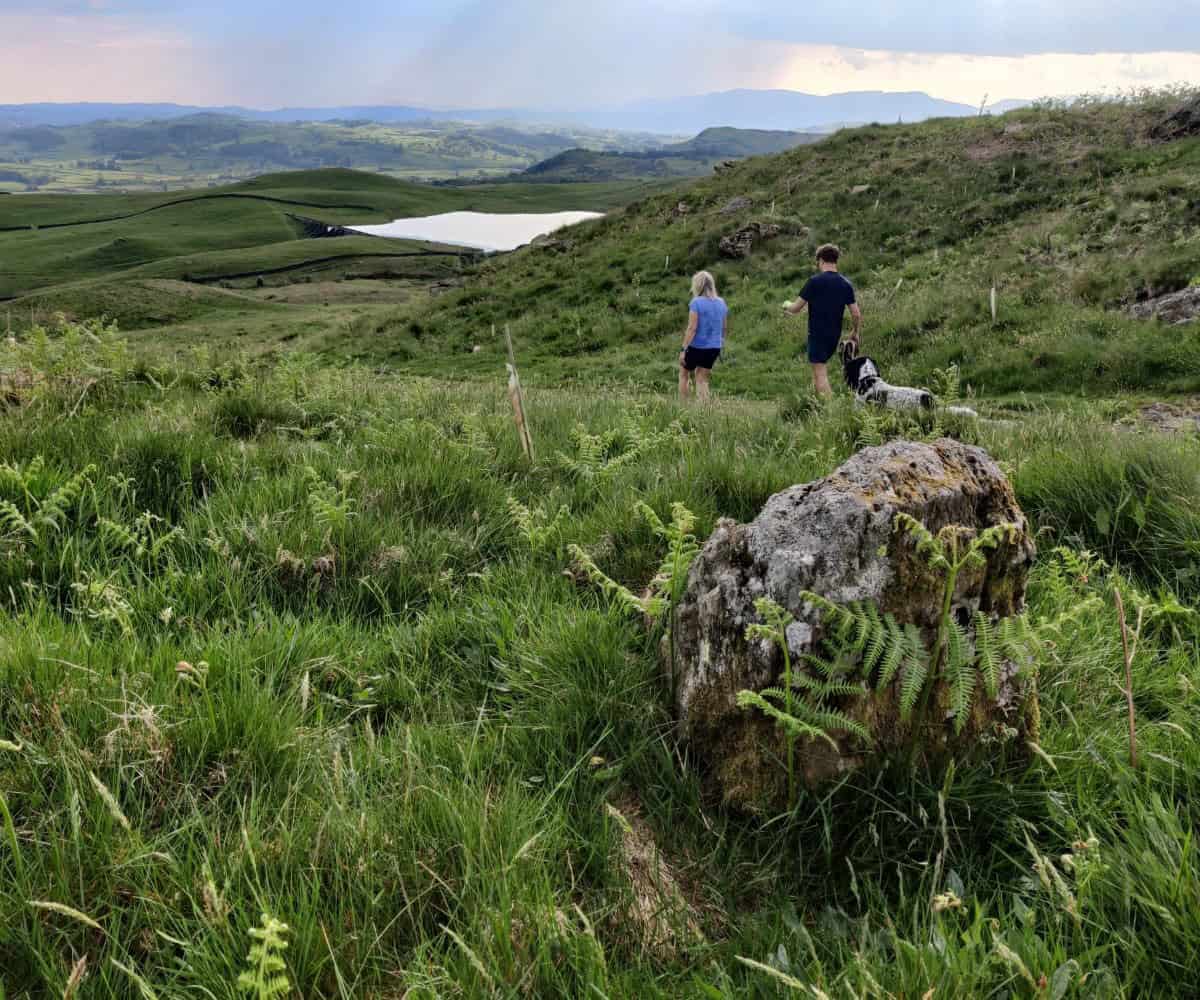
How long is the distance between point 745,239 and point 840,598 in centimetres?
3257

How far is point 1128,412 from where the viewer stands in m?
12.8

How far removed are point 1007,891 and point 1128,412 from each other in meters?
13.3

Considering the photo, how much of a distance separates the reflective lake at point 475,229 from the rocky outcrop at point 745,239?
3083 inches

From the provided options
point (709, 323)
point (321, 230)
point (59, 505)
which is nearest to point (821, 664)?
point (59, 505)

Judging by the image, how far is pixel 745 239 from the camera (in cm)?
3262

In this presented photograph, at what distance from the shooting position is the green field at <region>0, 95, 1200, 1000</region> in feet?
6.28

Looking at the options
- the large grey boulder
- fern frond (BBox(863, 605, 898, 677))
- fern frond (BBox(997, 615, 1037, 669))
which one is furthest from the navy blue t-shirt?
fern frond (BBox(863, 605, 898, 677))

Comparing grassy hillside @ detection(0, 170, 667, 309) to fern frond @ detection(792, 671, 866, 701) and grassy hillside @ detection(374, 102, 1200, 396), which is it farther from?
fern frond @ detection(792, 671, 866, 701)

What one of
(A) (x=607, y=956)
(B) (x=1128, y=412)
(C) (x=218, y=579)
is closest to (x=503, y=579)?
(C) (x=218, y=579)

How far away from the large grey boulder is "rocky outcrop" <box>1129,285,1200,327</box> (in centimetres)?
1639

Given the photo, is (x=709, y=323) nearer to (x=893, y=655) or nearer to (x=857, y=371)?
(x=857, y=371)

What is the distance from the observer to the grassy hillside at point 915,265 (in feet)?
57.0

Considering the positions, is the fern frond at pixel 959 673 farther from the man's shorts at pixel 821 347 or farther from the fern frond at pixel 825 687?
the man's shorts at pixel 821 347

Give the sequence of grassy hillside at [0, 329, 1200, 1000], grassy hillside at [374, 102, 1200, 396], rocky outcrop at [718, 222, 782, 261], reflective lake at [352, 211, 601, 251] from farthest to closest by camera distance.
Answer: reflective lake at [352, 211, 601, 251], rocky outcrop at [718, 222, 782, 261], grassy hillside at [374, 102, 1200, 396], grassy hillside at [0, 329, 1200, 1000]
